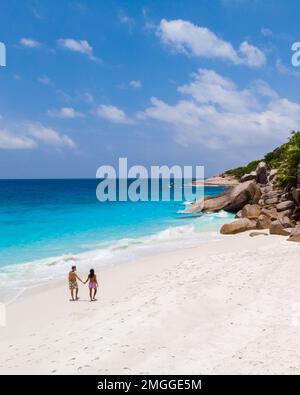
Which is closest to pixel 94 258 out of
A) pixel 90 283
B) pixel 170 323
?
pixel 90 283

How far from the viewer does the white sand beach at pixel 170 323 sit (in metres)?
7.79

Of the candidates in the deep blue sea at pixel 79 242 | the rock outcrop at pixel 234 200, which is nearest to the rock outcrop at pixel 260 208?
the rock outcrop at pixel 234 200

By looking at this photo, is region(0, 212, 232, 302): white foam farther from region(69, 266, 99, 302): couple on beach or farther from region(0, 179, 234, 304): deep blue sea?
region(69, 266, 99, 302): couple on beach

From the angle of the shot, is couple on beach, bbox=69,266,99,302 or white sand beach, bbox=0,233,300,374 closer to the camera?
white sand beach, bbox=0,233,300,374

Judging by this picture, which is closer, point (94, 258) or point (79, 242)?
point (94, 258)

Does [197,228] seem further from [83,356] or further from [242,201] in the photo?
[83,356]

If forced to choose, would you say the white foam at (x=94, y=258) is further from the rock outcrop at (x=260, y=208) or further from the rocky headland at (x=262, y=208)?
the rocky headland at (x=262, y=208)

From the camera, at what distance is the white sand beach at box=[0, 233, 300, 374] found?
7789 millimetres

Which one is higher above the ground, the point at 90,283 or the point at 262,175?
the point at 262,175

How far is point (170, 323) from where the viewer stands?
33.6 feet

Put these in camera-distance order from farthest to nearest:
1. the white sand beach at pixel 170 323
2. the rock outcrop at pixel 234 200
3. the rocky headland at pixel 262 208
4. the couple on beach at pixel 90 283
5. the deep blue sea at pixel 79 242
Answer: the rock outcrop at pixel 234 200 → the rocky headland at pixel 262 208 → the deep blue sea at pixel 79 242 → the couple on beach at pixel 90 283 → the white sand beach at pixel 170 323

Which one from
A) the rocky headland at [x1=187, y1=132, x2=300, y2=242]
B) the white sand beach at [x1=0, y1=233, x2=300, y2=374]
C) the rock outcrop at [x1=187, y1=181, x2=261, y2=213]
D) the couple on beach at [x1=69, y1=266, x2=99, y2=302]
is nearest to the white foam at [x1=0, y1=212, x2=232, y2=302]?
the white sand beach at [x1=0, y1=233, x2=300, y2=374]

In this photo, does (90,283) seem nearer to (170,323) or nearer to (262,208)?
(170,323)
